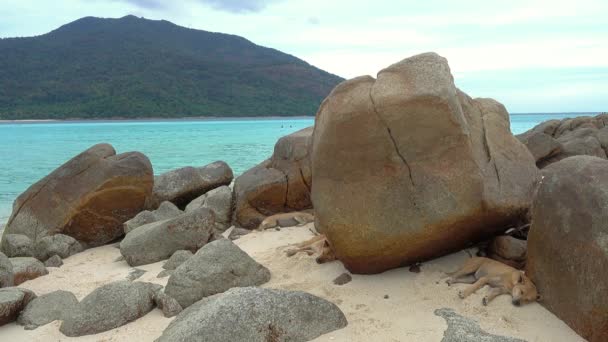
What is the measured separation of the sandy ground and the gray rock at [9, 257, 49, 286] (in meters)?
0.14

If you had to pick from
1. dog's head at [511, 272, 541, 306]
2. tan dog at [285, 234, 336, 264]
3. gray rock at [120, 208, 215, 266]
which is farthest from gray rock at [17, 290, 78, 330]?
dog's head at [511, 272, 541, 306]

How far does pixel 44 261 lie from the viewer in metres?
8.73

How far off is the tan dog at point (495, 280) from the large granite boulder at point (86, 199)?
6629mm

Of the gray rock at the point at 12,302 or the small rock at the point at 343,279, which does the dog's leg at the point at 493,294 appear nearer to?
the small rock at the point at 343,279

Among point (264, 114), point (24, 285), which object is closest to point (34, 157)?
point (24, 285)

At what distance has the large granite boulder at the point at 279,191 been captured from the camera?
373 inches

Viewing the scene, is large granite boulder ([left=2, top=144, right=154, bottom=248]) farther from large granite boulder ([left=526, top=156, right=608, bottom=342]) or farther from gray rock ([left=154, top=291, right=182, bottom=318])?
large granite boulder ([left=526, top=156, right=608, bottom=342])

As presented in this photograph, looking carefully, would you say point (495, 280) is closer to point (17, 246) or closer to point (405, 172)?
point (405, 172)

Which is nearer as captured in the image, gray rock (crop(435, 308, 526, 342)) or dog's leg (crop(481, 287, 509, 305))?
gray rock (crop(435, 308, 526, 342))

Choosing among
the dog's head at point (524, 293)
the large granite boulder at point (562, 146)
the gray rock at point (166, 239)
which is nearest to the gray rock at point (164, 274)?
the gray rock at point (166, 239)

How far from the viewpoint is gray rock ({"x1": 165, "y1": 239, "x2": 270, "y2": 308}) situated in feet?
19.2

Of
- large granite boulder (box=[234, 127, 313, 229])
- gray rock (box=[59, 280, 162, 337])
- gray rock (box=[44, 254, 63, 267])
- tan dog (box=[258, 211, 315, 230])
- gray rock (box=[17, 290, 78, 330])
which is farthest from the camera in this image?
large granite boulder (box=[234, 127, 313, 229])

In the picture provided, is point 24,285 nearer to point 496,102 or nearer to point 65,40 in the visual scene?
point 496,102

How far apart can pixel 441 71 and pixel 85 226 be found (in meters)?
7.07
